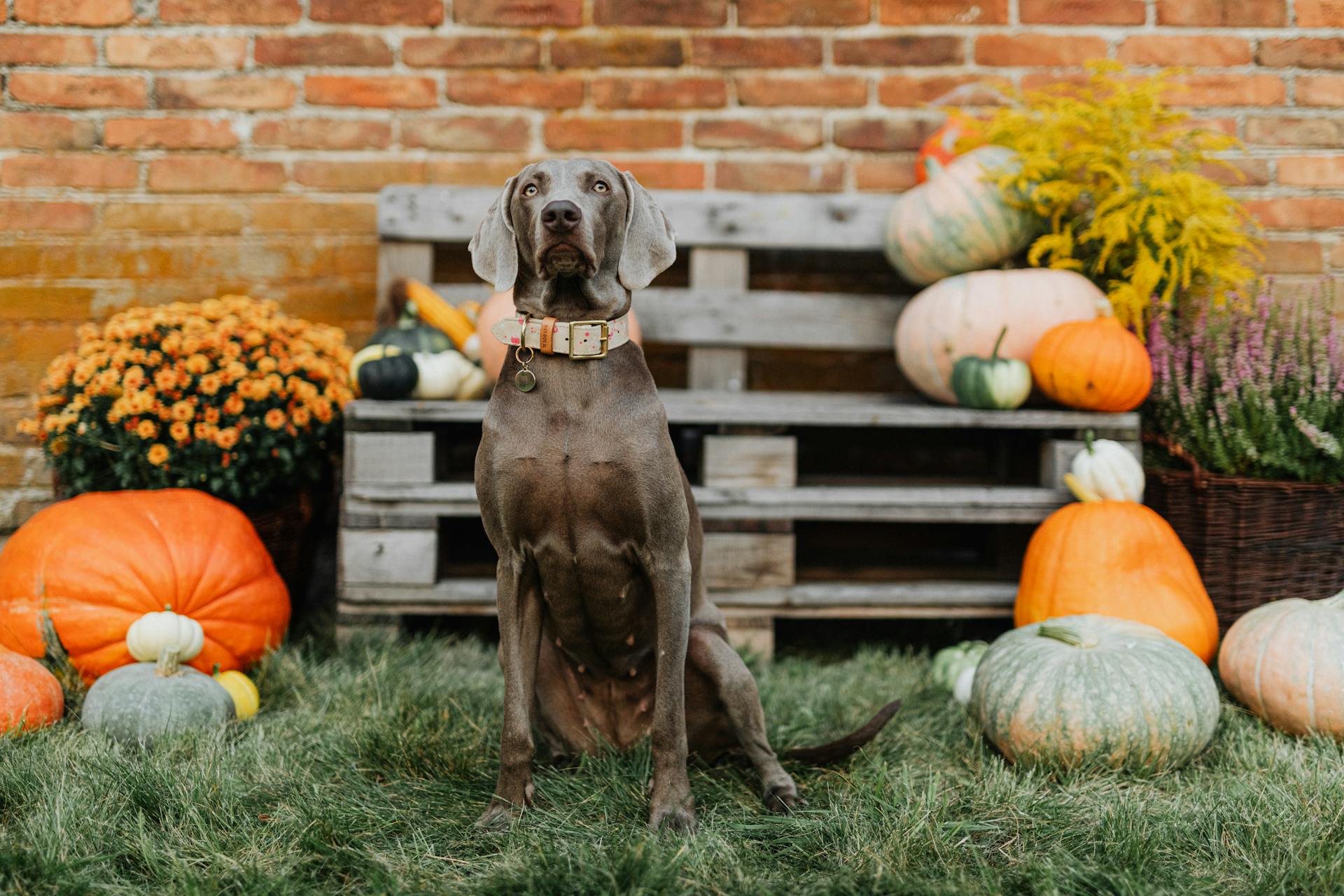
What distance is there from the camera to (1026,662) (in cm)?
234

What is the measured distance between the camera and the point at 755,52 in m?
3.73

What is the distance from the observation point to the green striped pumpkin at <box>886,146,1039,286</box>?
327 cm

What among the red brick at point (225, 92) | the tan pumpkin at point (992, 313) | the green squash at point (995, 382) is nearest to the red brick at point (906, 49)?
the tan pumpkin at point (992, 313)

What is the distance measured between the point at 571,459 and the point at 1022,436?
219 cm

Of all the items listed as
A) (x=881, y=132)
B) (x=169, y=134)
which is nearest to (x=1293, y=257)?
(x=881, y=132)

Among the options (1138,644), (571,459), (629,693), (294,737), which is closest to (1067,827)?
(1138,644)

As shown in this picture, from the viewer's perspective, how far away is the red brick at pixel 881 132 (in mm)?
3746

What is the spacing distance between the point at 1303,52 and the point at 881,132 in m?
1.64

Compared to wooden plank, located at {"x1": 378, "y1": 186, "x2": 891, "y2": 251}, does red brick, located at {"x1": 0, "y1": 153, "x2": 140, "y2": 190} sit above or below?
above

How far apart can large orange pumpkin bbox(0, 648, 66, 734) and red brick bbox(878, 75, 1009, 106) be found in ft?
11.0

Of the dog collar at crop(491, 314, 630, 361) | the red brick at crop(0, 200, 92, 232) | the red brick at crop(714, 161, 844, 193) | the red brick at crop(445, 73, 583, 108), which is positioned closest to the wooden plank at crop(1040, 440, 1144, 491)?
the red brick at crop(714, 161, 844, 193)

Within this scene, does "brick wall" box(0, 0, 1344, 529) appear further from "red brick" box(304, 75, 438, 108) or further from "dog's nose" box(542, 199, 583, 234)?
"dog's nose" box(542, 199, 583, 234)

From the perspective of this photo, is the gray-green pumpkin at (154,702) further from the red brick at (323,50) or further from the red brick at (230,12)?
the red brick at (230,12)

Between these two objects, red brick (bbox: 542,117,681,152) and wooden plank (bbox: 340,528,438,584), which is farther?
red brick (bbox: 542,117,681,152)
